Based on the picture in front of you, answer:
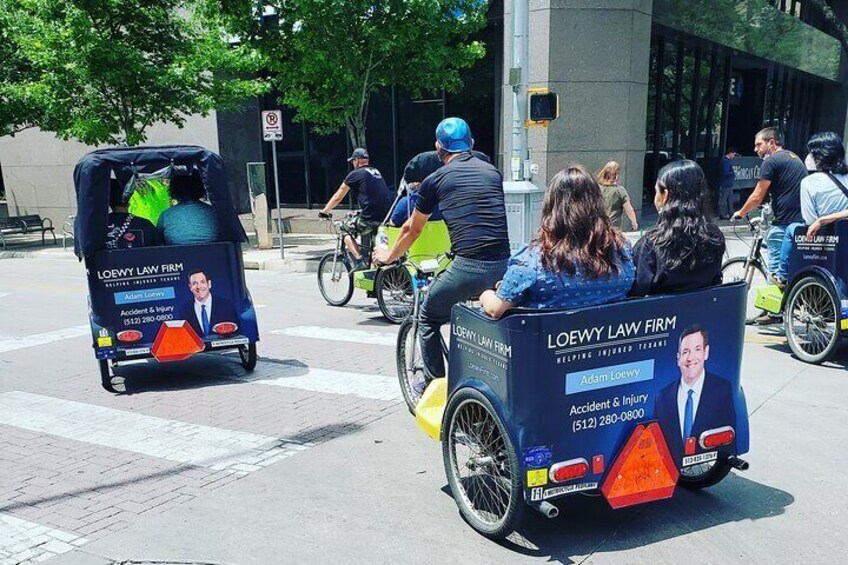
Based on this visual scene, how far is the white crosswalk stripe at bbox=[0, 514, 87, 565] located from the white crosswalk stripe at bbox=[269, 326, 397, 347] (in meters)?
4.30

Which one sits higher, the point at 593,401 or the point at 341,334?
the point at 593,401

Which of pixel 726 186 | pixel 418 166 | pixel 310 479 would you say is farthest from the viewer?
pixel 726 186

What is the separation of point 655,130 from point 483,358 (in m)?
18.0

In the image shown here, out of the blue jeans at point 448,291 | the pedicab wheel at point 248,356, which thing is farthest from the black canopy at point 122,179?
the blue jeans at point 448,291

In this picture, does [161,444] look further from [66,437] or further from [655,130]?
[655,130]

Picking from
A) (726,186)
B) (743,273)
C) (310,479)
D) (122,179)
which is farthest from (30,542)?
(726,186)

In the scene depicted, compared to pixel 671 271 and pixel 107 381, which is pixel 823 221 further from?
pixel 107 381

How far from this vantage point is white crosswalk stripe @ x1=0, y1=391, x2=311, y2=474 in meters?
4.89

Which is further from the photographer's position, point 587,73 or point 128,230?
point 587,73

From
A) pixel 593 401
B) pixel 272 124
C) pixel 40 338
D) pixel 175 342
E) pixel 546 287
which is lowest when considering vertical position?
pixel 40 338

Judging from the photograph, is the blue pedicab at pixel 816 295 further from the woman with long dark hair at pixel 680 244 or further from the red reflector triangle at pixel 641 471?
the red reflector triangle at pixel 641 471

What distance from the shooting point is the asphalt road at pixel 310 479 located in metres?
3.62

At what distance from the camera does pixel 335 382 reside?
6570mm

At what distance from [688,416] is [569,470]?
74 cm
